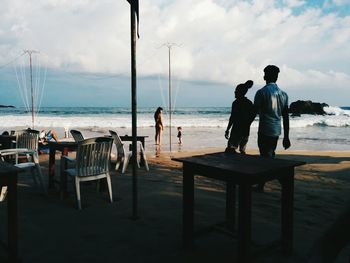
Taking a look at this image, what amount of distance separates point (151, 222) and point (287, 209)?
1.57 meters

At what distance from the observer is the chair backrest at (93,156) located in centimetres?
430

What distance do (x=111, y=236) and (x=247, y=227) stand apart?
1.55 metres

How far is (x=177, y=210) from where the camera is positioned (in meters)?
4.12

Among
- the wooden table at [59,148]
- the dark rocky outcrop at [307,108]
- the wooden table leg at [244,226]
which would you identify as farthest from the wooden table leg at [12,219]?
the dark rocky outcrop at [307,108]

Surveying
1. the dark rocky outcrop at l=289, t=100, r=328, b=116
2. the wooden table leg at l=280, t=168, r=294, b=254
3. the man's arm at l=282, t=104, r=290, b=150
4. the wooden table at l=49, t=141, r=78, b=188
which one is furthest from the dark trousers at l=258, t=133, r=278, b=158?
the dark rocky outcrop at l=289, t=100, r=328, b=116

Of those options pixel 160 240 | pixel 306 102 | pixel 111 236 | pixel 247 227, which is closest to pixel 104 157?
pixel 111 236

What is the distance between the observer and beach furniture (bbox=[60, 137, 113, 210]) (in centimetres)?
429

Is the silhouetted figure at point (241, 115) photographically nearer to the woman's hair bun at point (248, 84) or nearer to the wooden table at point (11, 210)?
the woman's hair bun at point (248, 84)

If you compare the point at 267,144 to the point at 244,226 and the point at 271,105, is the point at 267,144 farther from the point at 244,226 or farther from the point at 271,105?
the point at 244,226

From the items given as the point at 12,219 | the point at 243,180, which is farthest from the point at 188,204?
the point at 12,219

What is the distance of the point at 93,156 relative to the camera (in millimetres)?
4438

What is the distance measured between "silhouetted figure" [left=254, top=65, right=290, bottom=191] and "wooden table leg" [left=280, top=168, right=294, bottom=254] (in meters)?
1.67

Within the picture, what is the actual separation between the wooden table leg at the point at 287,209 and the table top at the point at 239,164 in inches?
6.4

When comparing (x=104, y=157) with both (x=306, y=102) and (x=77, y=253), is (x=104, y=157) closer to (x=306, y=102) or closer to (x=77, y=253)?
(x=77, y=253)
